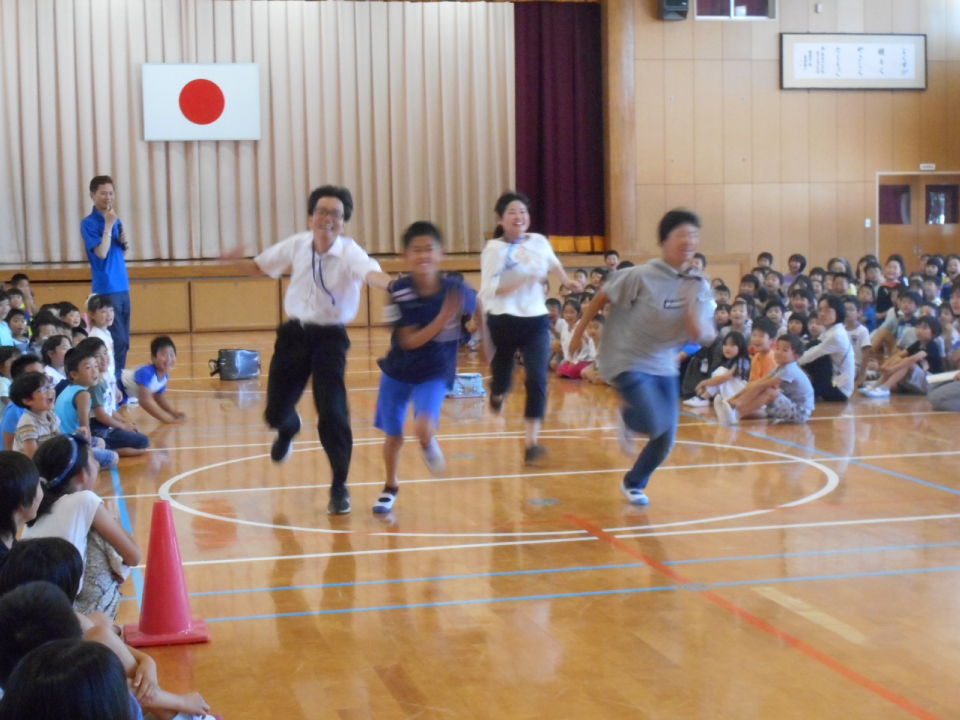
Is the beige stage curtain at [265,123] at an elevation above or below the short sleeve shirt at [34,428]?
above

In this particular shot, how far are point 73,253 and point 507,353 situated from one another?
11.5 meters

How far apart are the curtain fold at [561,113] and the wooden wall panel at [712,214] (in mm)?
1425

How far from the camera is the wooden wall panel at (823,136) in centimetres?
1678

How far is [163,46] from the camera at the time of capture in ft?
53.4

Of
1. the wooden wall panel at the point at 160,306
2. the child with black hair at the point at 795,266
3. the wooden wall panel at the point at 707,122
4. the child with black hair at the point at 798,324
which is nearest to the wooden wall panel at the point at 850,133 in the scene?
the wooden wall panel at the point at 707,122

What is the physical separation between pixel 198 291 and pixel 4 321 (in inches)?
260

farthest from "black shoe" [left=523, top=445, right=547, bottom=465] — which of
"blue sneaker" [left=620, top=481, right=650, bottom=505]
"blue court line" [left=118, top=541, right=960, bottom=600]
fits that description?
"blue court line" [left=118, top=541, right=960, bottom=600]

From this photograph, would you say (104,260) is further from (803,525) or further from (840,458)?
(803,525)

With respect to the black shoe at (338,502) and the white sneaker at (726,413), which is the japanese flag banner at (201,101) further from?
the black shoe at (338,502)

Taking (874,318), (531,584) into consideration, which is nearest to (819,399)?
(874,318)

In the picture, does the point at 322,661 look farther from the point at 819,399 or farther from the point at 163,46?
the point at 163,46

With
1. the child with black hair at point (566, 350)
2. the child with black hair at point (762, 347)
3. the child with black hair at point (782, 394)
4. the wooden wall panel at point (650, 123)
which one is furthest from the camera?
the wooden wall panel at point (650, 123)

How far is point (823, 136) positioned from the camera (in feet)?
55.3

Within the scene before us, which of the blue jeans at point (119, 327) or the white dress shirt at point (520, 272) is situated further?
the blue jeans at point (119, 327)
